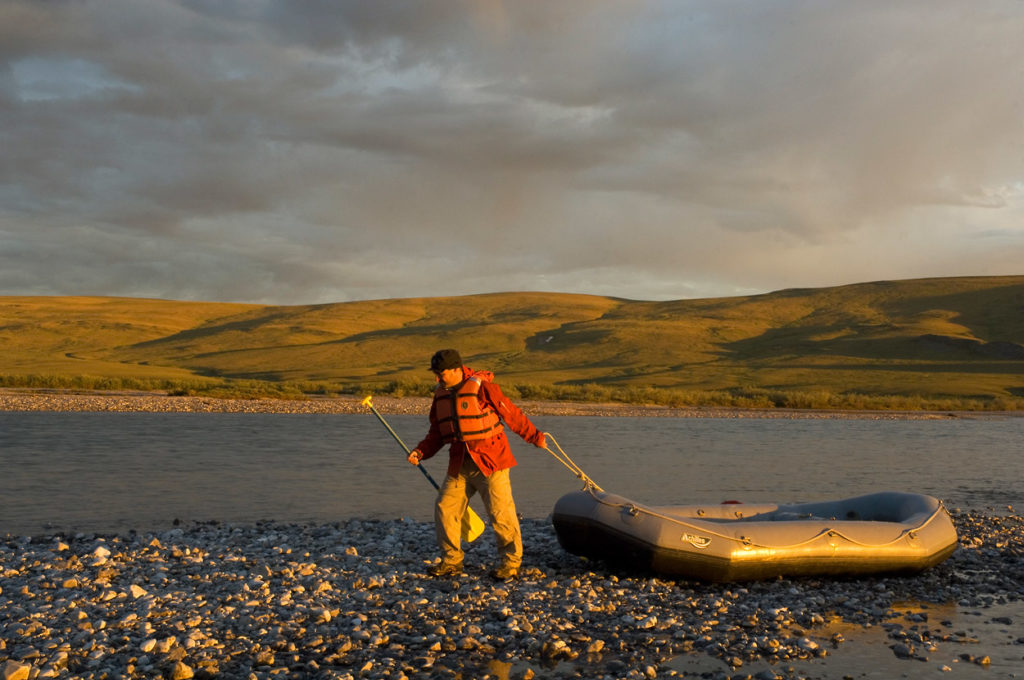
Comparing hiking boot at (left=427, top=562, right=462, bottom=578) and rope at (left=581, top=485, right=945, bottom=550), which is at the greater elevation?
rope at (left=581, top=485, right=945, bottom=550)

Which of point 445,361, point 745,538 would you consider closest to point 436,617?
point 445,361

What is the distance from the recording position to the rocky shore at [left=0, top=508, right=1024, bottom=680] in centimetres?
732

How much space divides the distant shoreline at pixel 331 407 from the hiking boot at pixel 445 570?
31332 millimetres

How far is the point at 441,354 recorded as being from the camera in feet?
32.0

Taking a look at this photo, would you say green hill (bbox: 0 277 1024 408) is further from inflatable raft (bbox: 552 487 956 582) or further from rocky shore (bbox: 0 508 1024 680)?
rocky shore (bbox: 0 508 1024 680)

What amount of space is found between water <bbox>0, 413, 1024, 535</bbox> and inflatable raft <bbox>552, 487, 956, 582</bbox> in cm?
→ 503

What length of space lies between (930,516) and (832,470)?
483 inches

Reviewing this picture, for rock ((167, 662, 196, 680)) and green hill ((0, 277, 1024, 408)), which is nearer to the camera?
rock ((167, 662, 196, 680))

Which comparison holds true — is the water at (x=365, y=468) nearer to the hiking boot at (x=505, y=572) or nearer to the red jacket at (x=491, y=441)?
the hiking boot at (x=505, y=572)

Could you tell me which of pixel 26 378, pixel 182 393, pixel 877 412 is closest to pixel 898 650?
pixel 877 412

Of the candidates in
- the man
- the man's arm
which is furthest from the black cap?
the man's arm

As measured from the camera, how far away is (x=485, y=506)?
9.88m

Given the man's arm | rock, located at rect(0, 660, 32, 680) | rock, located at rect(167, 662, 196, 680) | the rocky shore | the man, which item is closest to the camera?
rock, located at rect(0, 660, 32, 680)

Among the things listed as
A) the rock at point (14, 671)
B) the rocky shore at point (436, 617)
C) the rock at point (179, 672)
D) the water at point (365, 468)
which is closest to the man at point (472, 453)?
the rocky shore at point (436, 617)
